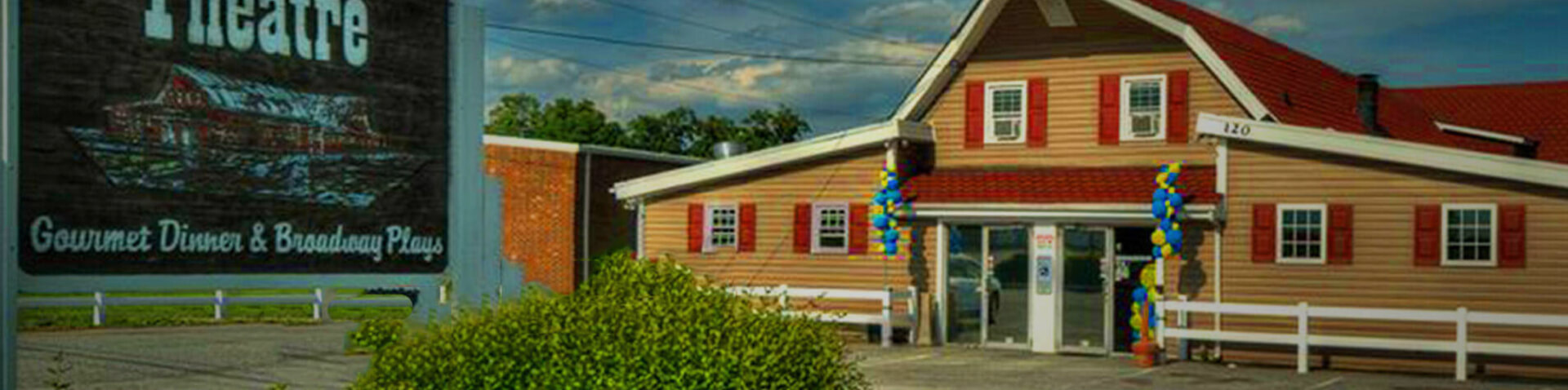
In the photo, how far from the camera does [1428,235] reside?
74.5ft

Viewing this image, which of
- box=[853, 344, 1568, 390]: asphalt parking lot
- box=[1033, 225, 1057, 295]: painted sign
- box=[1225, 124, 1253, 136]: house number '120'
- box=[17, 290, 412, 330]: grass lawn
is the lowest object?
box=[17, 290, 412, 330]: grass lawn

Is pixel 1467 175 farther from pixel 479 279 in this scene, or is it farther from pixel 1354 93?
pixel 479 279

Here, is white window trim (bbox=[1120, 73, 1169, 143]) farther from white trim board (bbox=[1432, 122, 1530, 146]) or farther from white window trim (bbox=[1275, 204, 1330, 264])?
white trim board (bbox=[1432, 122, 1530, 146])

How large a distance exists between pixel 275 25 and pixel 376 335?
72.9 inches

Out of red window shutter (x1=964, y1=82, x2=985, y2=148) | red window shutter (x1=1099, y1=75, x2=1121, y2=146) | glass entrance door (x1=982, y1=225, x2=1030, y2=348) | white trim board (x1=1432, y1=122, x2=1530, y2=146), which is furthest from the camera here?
white trim board (x1=1432, y1=122, x2=1530, y2=146)

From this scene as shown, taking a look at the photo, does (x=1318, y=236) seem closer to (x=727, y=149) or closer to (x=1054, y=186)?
(x=1054, y=186)

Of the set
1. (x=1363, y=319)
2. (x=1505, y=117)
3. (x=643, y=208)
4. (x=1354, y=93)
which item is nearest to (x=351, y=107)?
(x=1363, y=319)

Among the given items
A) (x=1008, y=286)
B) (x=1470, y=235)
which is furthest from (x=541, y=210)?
(x=1470, y=235)

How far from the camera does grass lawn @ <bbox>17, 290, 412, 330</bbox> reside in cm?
3450

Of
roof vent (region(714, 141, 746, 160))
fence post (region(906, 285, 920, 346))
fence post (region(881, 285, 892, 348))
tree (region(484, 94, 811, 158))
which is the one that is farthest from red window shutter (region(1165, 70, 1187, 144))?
tree (region(484, 94, 811, 158))

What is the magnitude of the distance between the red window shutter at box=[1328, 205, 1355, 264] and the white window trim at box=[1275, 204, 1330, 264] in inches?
2.8

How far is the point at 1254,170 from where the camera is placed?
24.0 metres

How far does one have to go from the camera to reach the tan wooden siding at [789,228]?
27.6 meters

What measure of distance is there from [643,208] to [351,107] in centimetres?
2007
